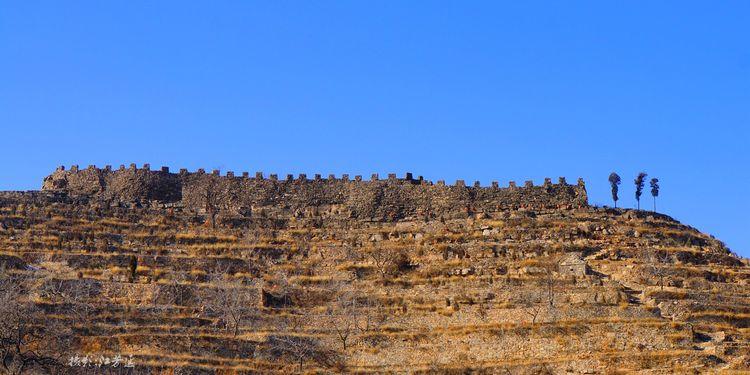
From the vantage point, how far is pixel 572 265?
67.6 m

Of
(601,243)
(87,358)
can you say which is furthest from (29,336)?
(601,243)

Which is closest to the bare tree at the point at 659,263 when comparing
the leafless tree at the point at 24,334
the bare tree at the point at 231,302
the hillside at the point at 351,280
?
the hillside at the point at 351,280

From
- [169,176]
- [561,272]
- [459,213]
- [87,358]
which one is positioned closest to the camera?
[87,358]

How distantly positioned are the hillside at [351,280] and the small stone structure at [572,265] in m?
0.11

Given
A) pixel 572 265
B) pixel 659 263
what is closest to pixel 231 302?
pixel 572 265

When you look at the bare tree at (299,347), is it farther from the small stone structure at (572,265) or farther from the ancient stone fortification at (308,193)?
the ancient stone fortification at (308,193)

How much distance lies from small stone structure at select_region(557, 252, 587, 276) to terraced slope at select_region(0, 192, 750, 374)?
8cm

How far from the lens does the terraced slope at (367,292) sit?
6072cm

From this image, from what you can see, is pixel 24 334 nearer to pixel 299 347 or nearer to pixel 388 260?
pixel 299 347

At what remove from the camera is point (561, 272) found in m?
67.2

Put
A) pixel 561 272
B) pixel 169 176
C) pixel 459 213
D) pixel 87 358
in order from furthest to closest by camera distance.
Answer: pixel 169 176, pixel 459 213, pixel 561 272, pixel 87 358

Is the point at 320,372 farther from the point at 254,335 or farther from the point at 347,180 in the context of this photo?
the point at 347,180

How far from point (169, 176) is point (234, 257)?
10.4 meters

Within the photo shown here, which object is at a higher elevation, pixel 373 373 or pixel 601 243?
pixel 601 243
